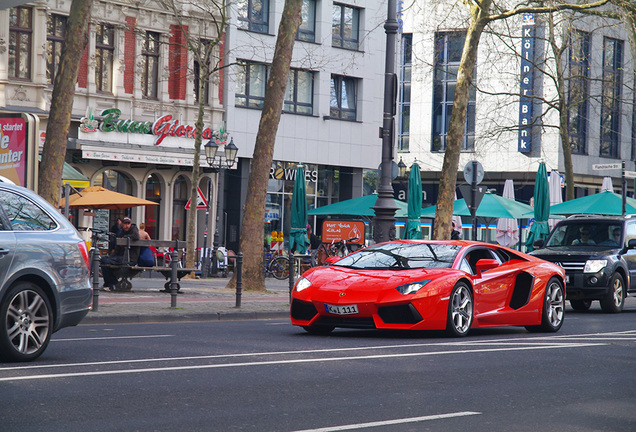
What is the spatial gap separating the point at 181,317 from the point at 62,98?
15.5ft

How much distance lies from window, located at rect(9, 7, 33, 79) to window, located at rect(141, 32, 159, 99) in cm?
473

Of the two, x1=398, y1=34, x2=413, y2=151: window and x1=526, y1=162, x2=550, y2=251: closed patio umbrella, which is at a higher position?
x1=398, y1=34, x2=413, y2=151: window

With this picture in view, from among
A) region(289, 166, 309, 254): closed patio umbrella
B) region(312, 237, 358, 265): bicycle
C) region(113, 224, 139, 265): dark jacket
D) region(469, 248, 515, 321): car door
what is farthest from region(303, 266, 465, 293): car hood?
region(312, 237, 358, 265): bicycle

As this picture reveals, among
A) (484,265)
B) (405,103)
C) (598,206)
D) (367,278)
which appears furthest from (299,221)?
(405,103)

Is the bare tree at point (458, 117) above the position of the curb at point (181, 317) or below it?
above

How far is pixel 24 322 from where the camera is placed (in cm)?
923

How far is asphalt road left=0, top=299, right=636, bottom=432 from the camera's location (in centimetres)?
645

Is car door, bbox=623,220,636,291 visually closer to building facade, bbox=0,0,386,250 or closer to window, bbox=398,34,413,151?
building facade, bbox=0,0,386,250

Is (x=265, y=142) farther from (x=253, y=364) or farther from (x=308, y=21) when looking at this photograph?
(x=308, y=21)

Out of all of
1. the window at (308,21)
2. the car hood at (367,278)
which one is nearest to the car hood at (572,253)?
the car hood at (367,278)

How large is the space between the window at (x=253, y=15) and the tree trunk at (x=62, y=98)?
22.3m

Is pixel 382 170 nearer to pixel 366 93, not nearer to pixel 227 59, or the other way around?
pixel 227 59

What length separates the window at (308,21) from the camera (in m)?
42.1

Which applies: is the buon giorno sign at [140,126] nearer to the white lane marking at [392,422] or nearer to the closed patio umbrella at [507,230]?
the closed patio umbrella at [507,230]
